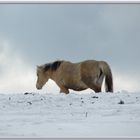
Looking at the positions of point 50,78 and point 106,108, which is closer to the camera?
point 106,108

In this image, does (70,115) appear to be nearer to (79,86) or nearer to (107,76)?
(107,76)

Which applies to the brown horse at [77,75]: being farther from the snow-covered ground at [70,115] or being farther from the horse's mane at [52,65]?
the snow-covered ground at [70,115]

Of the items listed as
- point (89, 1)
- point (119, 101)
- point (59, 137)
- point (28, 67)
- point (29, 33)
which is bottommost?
point (59, 137)

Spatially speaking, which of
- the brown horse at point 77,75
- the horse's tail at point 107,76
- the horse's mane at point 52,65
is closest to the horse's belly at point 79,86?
the brown horse at point 77,75

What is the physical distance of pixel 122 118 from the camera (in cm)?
523

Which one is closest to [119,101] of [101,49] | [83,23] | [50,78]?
[101,49]

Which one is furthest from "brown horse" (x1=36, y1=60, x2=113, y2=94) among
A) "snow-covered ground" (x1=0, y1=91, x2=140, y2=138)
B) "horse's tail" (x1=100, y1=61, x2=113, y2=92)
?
"snow-covered ground" (x1=0, y1=91, x2=140, y2=138)

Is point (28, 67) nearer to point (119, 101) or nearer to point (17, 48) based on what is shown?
point (17, 48)

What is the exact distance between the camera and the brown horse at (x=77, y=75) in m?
5.94

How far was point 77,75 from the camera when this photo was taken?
7.21 metres

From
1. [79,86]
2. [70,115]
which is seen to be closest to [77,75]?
[79,86]

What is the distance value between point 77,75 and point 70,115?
1945 millimetres

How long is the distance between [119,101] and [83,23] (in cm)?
101

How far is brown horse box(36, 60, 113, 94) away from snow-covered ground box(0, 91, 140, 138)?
301 millimetres
